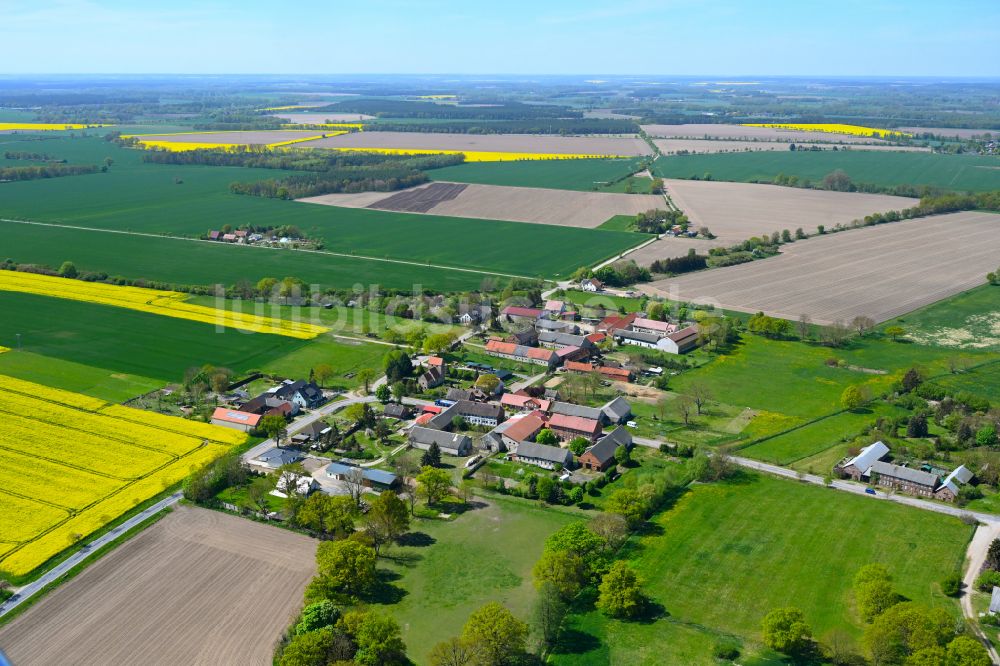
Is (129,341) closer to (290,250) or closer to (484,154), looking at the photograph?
A: (290,250)

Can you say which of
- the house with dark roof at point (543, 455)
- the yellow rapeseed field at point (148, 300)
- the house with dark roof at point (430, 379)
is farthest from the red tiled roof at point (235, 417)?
the house with dark roof at point (543, 455)

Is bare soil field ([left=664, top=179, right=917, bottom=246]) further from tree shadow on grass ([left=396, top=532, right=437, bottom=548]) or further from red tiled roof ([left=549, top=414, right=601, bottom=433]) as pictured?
tree shadow on grass ([left=396, top=532, right=437, bottom=548])

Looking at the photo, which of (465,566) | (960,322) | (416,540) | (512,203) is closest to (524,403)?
(416,540)

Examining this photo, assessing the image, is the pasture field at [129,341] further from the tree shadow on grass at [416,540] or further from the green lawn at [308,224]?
the tree shadow on grass at [416,540]

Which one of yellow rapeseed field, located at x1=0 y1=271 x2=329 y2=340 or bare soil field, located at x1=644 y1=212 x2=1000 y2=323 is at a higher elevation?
bare soil field, located at x1=644 y1=212 x2=1000 y2=323

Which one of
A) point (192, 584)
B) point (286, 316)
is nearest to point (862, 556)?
point (192, 584)

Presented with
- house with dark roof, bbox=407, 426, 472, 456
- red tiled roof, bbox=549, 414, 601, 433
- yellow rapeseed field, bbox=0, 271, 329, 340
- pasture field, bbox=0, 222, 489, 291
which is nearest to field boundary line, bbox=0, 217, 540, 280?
pasture field, bbox=0, 222, 489, 291
